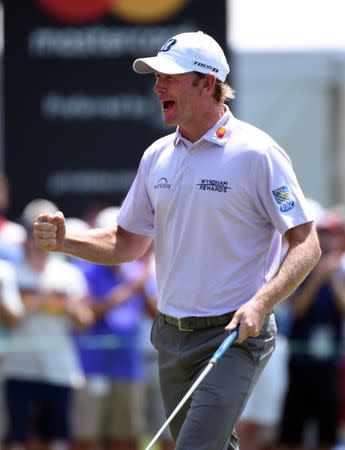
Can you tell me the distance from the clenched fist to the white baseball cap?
814 millimetres

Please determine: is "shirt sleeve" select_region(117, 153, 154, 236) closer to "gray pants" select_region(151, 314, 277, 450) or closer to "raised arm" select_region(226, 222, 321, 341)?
"gray pants" select_region(151, 314, 277, 450)

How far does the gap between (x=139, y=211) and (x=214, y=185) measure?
0.64m

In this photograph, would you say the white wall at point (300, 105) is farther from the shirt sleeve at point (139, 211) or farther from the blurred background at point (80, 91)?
the shirt sleeve at point (139, 211)

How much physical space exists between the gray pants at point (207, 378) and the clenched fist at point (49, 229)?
2.07ft

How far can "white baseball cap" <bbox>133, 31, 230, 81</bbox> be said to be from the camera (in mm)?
6117

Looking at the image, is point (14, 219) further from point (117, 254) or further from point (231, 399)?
point (231, 399)

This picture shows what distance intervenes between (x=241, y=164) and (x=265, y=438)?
569 centimetres

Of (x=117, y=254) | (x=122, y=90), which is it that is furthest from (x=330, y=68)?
(x=117, y=254)

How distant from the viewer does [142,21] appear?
1098cm

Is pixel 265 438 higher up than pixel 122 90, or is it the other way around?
pixel 122 90

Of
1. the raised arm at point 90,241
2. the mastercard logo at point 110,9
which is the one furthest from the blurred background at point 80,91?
the raised arm at point 90,241

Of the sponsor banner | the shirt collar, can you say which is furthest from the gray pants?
the sponsor banner

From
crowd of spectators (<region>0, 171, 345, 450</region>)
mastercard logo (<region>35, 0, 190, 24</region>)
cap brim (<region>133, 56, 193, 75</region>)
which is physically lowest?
crowd of spectators (<region>0, 171, 345, 450</region>)

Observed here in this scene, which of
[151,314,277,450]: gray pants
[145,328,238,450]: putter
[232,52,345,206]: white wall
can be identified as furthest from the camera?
[232,52,345,206]: white wall
